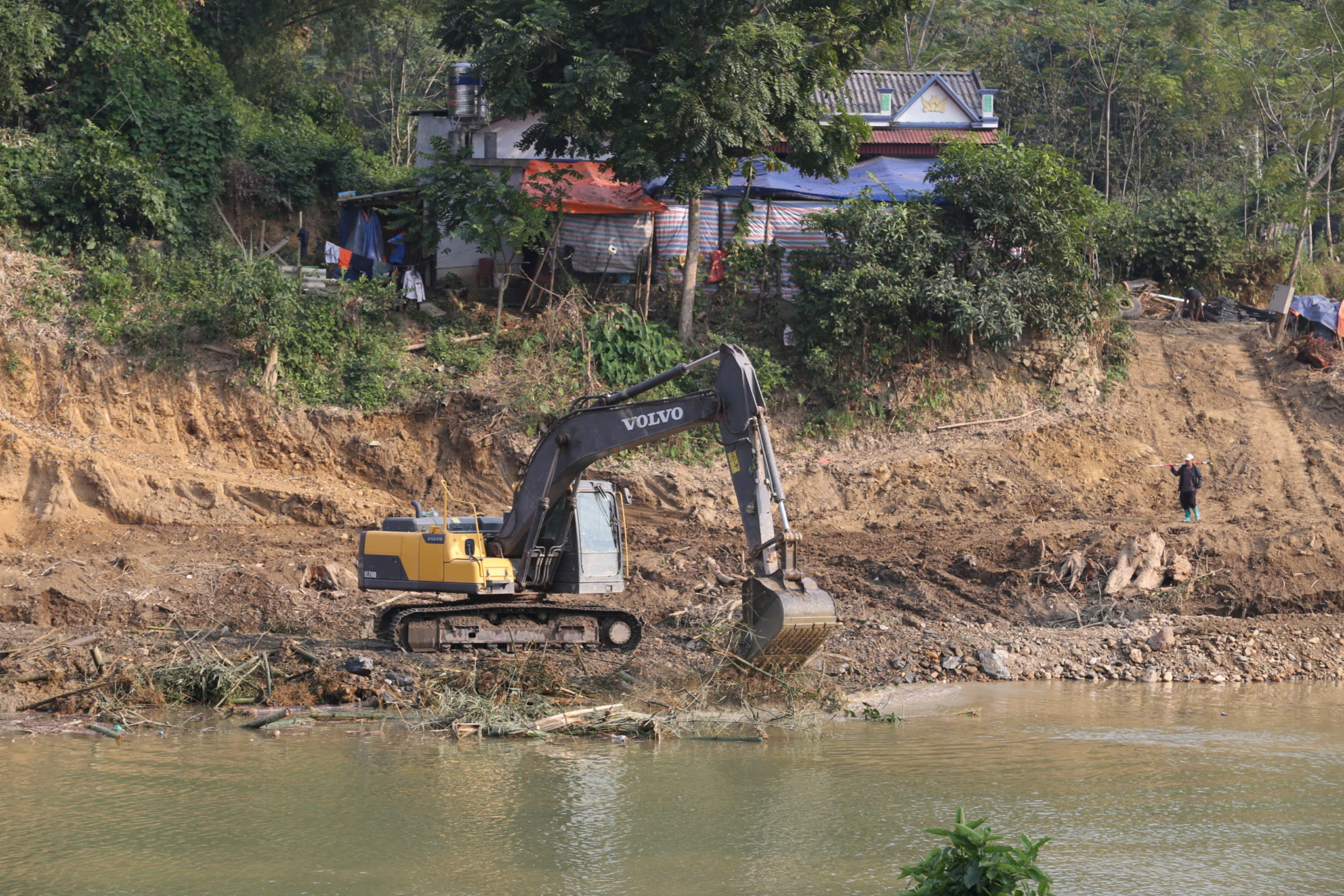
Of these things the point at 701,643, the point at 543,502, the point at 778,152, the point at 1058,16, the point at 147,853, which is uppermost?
the point at 1058,16

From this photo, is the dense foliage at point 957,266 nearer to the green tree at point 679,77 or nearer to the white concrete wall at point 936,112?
the green tree at point 679,77

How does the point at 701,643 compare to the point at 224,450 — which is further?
the point at 224,450

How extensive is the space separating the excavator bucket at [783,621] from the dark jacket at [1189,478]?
10.7m

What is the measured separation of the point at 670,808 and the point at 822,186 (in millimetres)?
18105

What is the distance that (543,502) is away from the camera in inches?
520

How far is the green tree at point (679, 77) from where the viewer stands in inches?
795

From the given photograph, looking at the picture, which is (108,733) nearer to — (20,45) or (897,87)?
(20,45)

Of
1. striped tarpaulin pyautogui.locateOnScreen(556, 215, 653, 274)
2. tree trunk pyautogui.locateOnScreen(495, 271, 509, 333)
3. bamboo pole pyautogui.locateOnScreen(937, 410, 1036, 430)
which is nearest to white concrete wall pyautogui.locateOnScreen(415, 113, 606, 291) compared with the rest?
tree trunk pyautogui.locateOnScreen(495, 271, 509, 333)

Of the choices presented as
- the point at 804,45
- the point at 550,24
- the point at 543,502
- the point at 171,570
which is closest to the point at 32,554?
the point at 171,570

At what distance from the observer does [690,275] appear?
895 inches

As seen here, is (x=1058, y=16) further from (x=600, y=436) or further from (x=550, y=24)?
(x=600, y=436)

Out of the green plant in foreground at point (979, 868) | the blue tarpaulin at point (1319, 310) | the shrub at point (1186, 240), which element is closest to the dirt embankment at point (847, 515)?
the blue tarpaulin at point (1319, 310)

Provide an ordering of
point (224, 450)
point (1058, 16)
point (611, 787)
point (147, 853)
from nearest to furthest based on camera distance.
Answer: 1. point (147, 853)
2. point (611, 787)
3. point (224, 450)
4. point (1058, 16)

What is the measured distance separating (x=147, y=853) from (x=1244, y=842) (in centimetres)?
743
